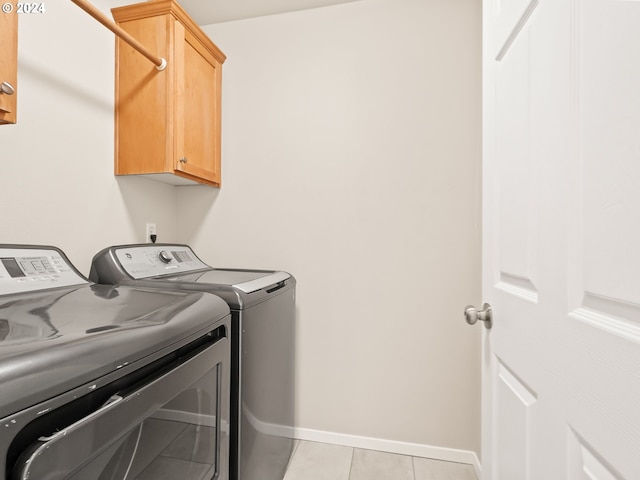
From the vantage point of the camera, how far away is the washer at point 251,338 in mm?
1094

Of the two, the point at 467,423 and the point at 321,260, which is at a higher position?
the point at 321,260

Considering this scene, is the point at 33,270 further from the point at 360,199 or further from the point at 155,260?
the point at 360,199

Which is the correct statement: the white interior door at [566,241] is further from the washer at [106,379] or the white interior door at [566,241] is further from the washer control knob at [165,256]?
the washer control knob at [165,256]

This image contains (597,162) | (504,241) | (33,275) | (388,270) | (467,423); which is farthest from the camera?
(388,270)

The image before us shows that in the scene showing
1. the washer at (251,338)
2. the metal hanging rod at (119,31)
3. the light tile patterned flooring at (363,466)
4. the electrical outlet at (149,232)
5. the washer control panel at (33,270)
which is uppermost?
the metal hanging rod at (119,31)

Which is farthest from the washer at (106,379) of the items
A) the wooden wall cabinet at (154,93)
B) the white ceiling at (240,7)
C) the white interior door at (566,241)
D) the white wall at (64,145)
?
the white ceiling at (240,7)

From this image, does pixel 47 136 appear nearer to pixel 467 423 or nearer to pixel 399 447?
pixel 399 447

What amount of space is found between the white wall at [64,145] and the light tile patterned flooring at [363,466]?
1438 mm

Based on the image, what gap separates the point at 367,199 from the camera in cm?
182

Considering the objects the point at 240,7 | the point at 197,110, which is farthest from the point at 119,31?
the point at 240,7

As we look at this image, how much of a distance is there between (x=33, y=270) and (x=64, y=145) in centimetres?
59

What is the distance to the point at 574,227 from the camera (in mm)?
548

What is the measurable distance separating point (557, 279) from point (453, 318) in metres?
1.21

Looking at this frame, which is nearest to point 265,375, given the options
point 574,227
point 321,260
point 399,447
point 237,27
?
point 321,260
